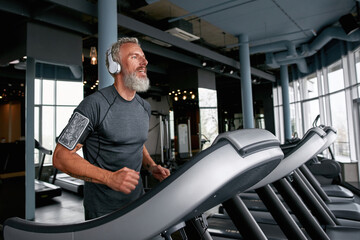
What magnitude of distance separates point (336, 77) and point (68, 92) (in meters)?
7.18

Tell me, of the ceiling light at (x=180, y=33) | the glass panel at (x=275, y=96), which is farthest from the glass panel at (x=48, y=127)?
the glass panel at (x=275, y=96)

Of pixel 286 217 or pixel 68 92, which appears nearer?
pixel 286 217

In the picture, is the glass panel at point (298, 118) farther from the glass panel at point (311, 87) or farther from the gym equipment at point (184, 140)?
the gym equipment at point (184, 140)

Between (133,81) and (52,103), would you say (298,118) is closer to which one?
(52,103)

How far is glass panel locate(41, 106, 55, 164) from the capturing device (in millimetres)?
4422

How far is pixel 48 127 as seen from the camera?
4684mm

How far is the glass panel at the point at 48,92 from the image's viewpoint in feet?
14.3

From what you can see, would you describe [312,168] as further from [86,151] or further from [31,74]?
[31,74]

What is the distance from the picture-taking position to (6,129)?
3998mm

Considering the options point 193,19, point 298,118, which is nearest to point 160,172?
point 193,19

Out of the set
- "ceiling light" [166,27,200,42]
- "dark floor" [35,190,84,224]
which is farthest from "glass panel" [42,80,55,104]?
"ceiling light" [166,27,200,42]

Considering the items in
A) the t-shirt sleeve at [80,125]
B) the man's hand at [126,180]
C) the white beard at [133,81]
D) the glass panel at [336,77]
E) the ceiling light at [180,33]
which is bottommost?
the man's hand at [126,180]

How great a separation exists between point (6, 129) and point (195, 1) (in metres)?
4.10

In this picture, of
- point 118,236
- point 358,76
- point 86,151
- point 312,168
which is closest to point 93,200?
point 86,151
